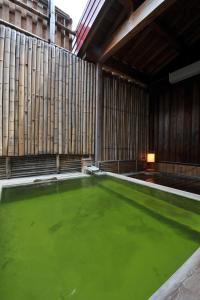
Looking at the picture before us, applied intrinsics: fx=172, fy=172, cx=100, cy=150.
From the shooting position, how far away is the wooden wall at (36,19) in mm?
4148

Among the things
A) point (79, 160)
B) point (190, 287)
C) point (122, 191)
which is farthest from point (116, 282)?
point (79, 160)

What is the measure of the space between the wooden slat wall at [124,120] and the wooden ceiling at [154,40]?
0.64m

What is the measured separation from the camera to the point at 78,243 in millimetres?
1472

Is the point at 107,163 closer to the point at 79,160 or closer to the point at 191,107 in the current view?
the point at 79,160

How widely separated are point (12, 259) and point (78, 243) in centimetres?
50

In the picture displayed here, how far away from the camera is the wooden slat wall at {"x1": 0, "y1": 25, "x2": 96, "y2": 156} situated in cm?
368

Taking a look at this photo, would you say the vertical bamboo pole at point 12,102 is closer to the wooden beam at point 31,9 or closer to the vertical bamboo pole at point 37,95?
the vertical bamboo pole at point 37,95

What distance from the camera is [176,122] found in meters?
6.20

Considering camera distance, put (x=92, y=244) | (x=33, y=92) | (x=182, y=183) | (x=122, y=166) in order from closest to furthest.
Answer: (x=92, y=244)
(x=33, y=92)
(x=182, y=183)
(x=122, y=166)

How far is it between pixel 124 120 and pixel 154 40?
8.40 feet

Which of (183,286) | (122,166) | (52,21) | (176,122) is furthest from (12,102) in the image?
(176,122)

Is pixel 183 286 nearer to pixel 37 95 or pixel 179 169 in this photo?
pixel 37 95

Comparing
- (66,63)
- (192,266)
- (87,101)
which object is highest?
(66,63)

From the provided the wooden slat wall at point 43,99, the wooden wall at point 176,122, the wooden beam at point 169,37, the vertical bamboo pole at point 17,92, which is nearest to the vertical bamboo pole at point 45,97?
the wooden slat wall at point 43,99
